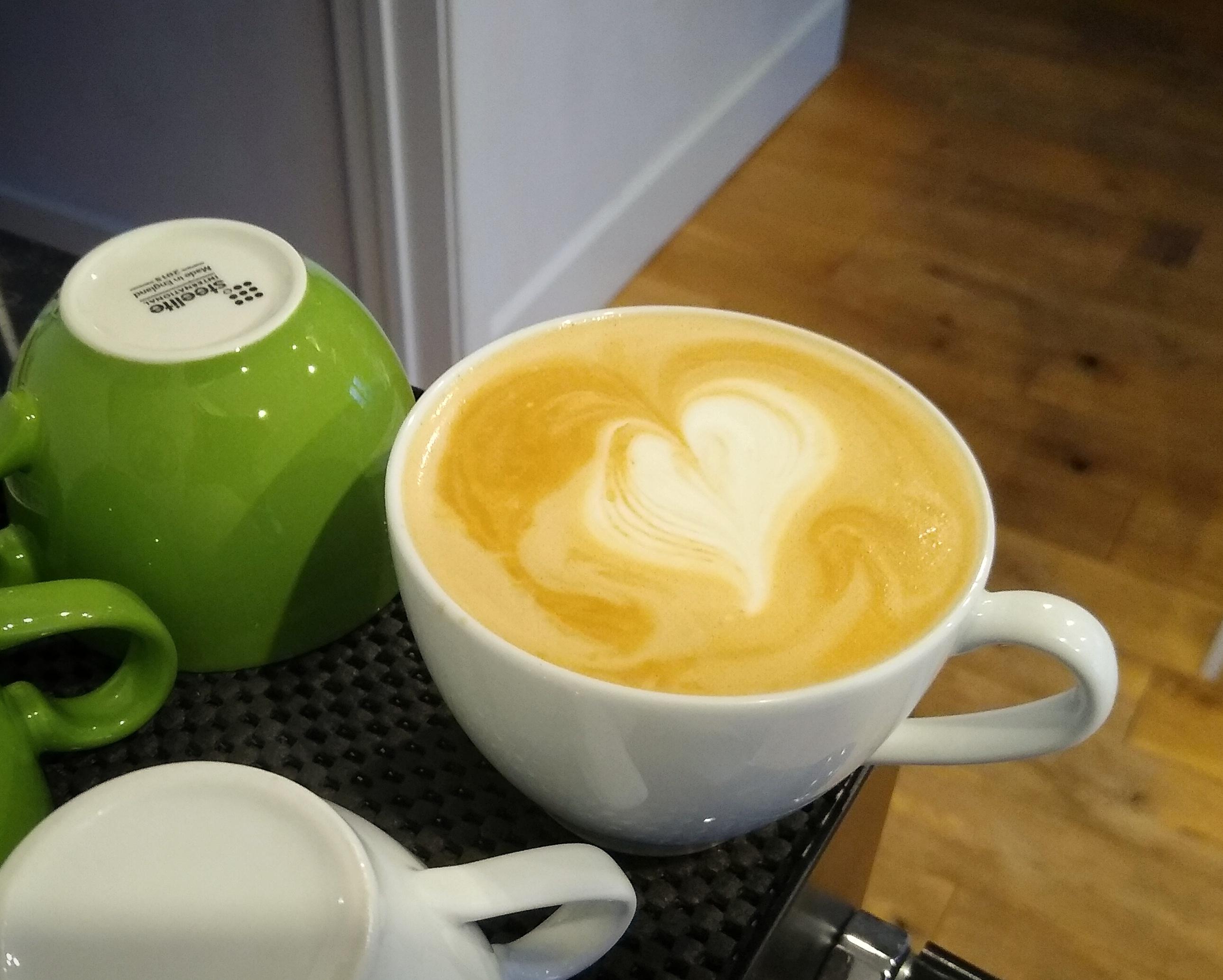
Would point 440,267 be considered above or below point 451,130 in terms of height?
below

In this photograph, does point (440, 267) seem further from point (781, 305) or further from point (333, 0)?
point (781, 305)

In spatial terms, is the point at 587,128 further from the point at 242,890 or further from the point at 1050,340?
the point at 242,890

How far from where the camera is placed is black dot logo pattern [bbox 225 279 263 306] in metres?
0.45

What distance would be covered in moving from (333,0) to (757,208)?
93 cm

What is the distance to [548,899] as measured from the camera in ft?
1.11

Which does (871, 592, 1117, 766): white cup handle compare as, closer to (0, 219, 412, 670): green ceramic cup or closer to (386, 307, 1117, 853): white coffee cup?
(386, 307, 1117, 853): white coffee cup

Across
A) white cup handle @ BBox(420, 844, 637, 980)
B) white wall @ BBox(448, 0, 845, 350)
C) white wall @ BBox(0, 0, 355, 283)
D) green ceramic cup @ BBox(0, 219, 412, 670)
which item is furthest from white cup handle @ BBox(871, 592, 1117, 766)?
white wall @ BBox(0, 0, 355, 283)

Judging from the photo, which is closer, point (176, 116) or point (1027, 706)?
point (1027, 706)

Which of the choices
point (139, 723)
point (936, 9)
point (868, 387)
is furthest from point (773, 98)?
point (139, 723)

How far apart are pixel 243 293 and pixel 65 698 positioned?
176 mm

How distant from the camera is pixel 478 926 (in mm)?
390

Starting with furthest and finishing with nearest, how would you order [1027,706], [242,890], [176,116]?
[176,116]
[1027,706]
[242,890]

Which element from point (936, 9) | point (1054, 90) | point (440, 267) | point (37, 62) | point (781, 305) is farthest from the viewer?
point (936, 9)

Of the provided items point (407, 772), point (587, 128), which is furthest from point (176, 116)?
point (407, 772)
